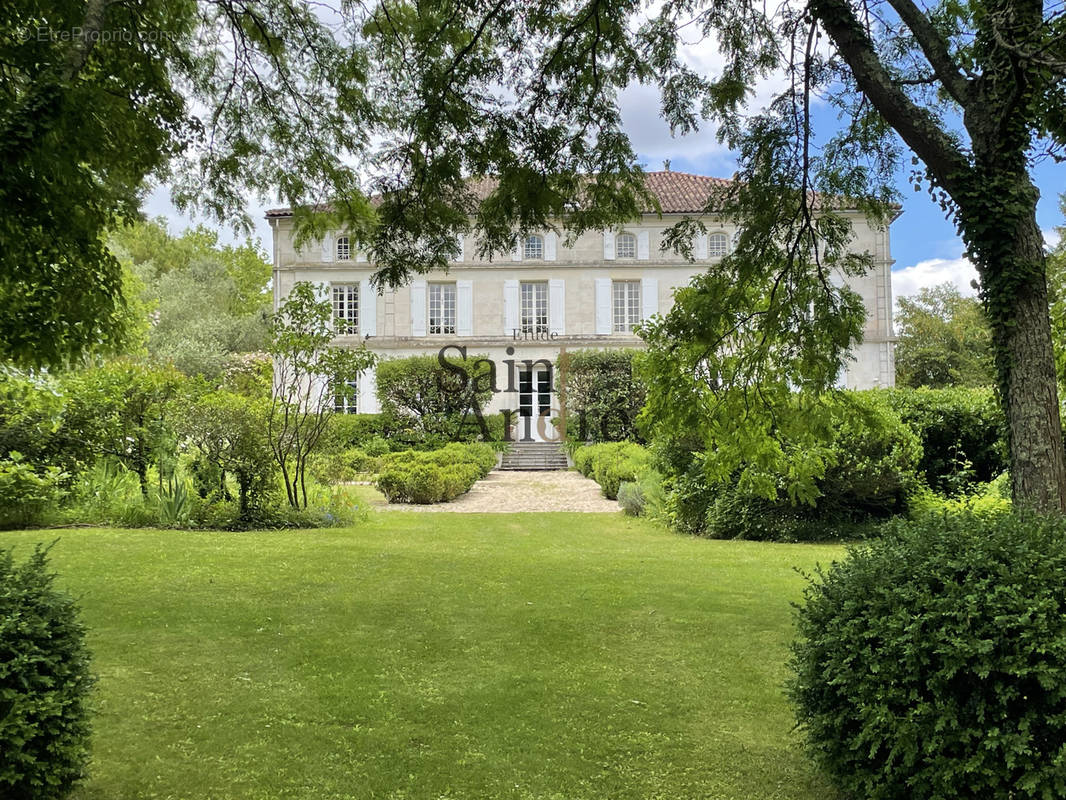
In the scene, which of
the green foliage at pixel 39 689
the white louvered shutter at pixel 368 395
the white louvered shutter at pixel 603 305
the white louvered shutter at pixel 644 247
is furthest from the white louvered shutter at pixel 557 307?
the green foliage at pixel 39 689

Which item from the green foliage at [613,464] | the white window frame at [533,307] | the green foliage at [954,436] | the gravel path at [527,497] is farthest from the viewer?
the white window frame at [533,307]

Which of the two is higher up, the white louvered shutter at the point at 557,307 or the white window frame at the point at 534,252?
the white window frame at the point at 534,252

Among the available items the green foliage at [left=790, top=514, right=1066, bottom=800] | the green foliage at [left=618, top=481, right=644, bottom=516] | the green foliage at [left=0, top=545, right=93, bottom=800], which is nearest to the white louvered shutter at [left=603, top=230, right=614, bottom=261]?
the green foliage at [left=618, top=481, right=644, bottom=516]

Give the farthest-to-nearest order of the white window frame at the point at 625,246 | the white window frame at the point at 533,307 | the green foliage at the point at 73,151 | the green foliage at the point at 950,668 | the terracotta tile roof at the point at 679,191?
1. the white window frame at the point at 625,246
2. the white window frame at the point at 533,307
3. the terracotta tile roof at the point at 679,191
4. the green foliage at the point at 73,151
5. the green foliage at the point at 950,668

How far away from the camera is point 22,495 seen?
30.3 ft

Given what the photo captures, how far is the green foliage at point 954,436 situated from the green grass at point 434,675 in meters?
3.61

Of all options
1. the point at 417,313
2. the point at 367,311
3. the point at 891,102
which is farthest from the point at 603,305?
the point at 891,102

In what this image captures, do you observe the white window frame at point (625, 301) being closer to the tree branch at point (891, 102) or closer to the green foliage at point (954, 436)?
the green foliage at point (954, 436)

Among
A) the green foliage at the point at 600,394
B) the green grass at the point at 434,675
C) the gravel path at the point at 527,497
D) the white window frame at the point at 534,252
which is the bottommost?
the gravel path at the point at 527,497

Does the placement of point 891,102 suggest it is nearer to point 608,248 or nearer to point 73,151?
point 73,151

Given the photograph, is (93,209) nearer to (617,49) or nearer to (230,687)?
(230,687)

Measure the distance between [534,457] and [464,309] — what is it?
25.9 feet

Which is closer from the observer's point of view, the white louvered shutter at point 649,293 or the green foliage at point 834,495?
the green foliage at point 834,495

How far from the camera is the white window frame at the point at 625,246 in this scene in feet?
93.3
